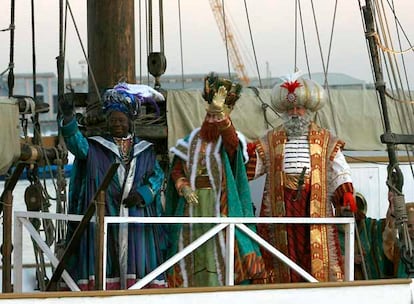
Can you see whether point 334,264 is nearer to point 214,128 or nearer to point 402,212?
point 402,212

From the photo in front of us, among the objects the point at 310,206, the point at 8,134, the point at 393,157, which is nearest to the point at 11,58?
the point at 8,134

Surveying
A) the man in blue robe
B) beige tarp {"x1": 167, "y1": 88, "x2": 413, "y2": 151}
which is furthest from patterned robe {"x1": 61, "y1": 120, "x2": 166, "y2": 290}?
beige tarp {"x1": 167, "y1": 88, "x2": 413, "y2": 151}

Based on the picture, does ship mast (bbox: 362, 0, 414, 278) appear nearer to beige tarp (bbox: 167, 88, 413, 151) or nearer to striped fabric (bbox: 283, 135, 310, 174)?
striped fabric (bbox: 283, 135, 310, 174)

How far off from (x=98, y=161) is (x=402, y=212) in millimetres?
1683

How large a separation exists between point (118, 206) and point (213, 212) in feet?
1.79

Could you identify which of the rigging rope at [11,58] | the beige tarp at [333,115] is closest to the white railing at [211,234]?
the rigging rope at [11,58]

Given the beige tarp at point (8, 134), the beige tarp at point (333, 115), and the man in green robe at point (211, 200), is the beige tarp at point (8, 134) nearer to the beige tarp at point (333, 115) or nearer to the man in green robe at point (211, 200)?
the man in green robe at point (211, 200)

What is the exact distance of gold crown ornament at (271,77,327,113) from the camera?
650 cm

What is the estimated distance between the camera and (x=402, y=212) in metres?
6.23

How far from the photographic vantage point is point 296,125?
6.53 metres

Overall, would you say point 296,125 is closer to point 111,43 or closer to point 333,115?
point 111,43

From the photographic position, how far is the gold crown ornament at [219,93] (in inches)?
238

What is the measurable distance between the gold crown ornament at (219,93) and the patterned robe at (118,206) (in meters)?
0.44

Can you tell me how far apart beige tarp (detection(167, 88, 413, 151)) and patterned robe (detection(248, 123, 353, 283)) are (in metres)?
1.59
